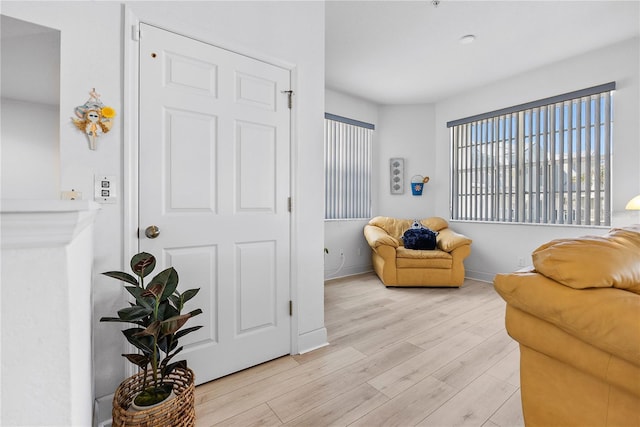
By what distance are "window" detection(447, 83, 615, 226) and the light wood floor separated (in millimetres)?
1812

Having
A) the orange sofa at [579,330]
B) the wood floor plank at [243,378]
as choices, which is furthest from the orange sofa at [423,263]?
the orange sofa at [579,330]

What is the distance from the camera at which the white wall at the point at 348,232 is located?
4258 millimetres

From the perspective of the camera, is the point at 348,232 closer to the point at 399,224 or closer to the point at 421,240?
the point at 399,224

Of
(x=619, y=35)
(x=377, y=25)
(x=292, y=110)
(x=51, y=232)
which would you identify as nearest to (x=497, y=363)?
(x=292, y=110)

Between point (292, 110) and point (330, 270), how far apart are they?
107 inches

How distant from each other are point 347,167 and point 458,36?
213 centimetres

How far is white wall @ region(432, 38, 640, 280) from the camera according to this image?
3027mm

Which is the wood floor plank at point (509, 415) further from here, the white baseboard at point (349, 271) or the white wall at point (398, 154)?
the white wall at point (398, 154)

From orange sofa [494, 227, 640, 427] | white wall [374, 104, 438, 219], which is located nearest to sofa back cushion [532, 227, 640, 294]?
orange sofa [494, 227, 640, 427]

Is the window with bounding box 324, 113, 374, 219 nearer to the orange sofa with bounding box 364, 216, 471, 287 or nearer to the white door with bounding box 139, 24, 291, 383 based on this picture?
the orange sofa with bounding box 364, 216, 471, 287

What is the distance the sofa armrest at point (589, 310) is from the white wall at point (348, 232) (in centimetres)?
318

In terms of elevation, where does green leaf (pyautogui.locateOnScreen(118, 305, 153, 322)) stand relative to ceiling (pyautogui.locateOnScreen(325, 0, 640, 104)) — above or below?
below

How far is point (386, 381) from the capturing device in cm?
173

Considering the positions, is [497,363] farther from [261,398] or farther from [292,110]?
[292,110]
